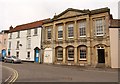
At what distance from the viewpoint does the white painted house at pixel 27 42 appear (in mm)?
35094

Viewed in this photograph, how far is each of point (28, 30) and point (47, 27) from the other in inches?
245

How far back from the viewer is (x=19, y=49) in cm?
3972

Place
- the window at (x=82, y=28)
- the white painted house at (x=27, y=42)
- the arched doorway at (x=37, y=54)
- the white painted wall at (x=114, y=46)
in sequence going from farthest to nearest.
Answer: the white painted house at (x=27, y=42) < the arched doorway at (x=37, y=54) < the window at (x=82, y=28) < the white painted wall at (x=114, y=46)

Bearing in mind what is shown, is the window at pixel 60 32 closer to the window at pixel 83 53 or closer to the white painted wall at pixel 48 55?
the white painted wall at pixel 48 55

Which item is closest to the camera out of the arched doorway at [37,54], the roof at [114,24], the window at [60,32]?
the roof at [114,24]

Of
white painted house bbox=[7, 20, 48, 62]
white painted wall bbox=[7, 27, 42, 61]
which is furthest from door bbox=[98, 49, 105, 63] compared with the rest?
white painted wall bbox=[7, 27, 42, 61]

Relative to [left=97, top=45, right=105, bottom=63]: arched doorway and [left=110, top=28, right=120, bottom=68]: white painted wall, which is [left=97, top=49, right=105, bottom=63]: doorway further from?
[left=110, top=28, right=120, bottom=68]: white painted wall

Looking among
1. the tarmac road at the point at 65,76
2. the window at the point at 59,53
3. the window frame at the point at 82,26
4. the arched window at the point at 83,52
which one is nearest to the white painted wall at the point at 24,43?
the window at the point at 59,53

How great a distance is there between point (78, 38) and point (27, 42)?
14.3 m

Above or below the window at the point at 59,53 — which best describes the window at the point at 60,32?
above

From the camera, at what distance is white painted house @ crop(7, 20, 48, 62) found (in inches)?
1382

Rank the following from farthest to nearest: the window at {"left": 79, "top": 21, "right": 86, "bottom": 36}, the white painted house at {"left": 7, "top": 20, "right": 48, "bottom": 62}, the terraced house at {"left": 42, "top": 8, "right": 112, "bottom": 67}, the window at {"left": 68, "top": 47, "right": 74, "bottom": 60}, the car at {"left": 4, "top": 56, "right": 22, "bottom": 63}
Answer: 1. the white painted house at {"left": 7, "top": 20, "right": 48, "bottom": 62}
2. the car at {"left": 4, "top": 56, "right": 22, "bottom": 63}
3. the window at {"left": 68, "top": 47, "right": 74, "bottom": 60}
4. the window at {"left": 79, "top": 21, "right": 86, "bottom": 36}
5. the terraced house at {"left": 42, "top": 8, "right": 112, "bottom": 67}

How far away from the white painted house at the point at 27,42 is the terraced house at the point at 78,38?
201cm

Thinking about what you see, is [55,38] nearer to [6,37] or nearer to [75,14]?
[75,14]
